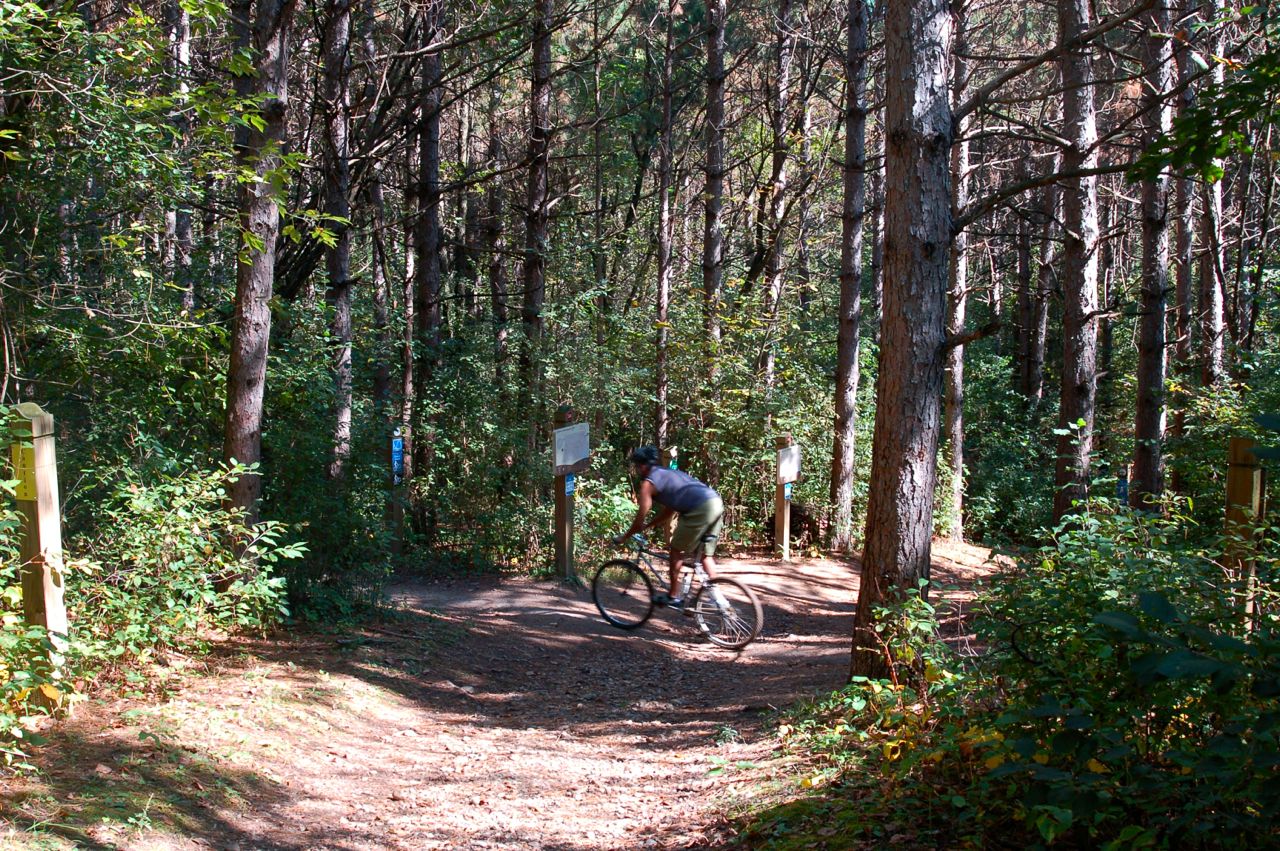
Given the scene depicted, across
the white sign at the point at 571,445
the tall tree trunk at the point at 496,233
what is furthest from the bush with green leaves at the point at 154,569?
the tall tree trunk at the point at 496,233

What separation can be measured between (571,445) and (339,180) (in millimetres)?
4293

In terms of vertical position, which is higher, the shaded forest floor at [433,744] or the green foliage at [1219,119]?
the green foliage at [1219,119]

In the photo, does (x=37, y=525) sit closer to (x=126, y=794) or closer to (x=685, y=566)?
(x=126, y=794)

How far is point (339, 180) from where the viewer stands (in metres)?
11.4

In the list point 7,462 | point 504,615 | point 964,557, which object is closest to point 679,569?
point 504,615

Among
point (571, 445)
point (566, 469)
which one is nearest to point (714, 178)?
point (571, 445)

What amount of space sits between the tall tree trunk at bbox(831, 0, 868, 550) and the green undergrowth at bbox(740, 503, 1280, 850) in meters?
9.47

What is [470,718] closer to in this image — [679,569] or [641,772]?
[641,772]

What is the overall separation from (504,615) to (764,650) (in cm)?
302

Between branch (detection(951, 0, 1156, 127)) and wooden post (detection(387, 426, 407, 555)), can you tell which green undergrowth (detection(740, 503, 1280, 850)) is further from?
wooden post (detection(387, 426, 407, 555))

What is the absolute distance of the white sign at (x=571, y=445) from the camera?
38.1 feet

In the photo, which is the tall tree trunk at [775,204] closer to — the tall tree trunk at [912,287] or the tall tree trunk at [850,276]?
the tall tree trunk at [850,276]

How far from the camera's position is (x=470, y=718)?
7.70m

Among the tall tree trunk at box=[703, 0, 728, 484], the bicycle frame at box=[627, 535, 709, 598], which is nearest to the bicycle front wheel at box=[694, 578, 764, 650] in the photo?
the bicycle frame at box=[627, 535, 709, 598]
